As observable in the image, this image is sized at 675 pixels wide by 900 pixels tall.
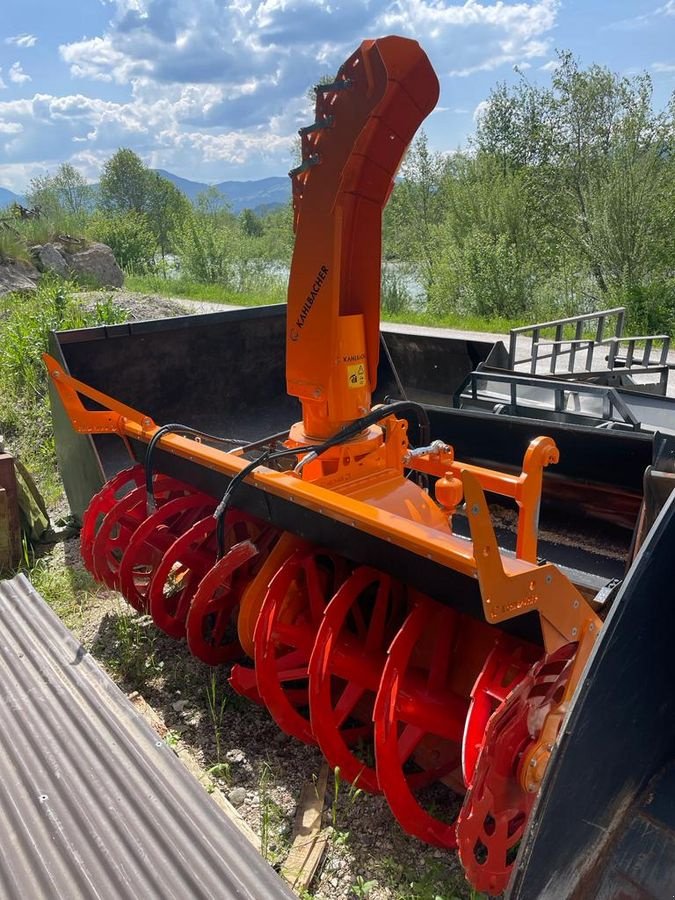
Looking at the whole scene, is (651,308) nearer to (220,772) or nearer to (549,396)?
(549,396)

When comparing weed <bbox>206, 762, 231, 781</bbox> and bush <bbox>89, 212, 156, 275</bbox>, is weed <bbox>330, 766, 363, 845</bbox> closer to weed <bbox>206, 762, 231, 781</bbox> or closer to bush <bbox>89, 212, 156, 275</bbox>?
weed <bbox>206, 762, 231, 781</bbox>

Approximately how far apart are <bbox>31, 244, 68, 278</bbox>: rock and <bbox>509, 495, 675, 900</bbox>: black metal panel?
1476cm

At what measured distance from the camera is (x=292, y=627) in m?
2.66

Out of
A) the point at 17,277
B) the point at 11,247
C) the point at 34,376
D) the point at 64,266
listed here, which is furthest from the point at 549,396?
the point at 64,266

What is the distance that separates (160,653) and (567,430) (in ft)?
7.99

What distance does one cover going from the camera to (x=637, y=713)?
5.91 feet

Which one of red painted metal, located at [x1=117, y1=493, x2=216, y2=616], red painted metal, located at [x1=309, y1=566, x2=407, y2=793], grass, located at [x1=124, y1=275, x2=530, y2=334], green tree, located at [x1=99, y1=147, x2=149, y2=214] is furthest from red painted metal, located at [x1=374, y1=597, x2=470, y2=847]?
green tree, located at [x1=99, y1=147, x2=149, y2=214]

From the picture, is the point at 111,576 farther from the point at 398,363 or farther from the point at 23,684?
the point at 398,363

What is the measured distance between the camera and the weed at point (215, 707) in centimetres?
294

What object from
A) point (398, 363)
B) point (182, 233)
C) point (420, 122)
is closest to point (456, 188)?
point (182, 233)

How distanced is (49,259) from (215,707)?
14.0m

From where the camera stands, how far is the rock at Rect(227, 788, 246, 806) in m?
2.67

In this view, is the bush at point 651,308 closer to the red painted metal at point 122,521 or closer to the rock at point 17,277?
the rock at point 17,277

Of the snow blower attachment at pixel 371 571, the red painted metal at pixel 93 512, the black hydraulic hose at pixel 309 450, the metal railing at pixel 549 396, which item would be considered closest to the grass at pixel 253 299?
the metal railing at pixel 549 396
